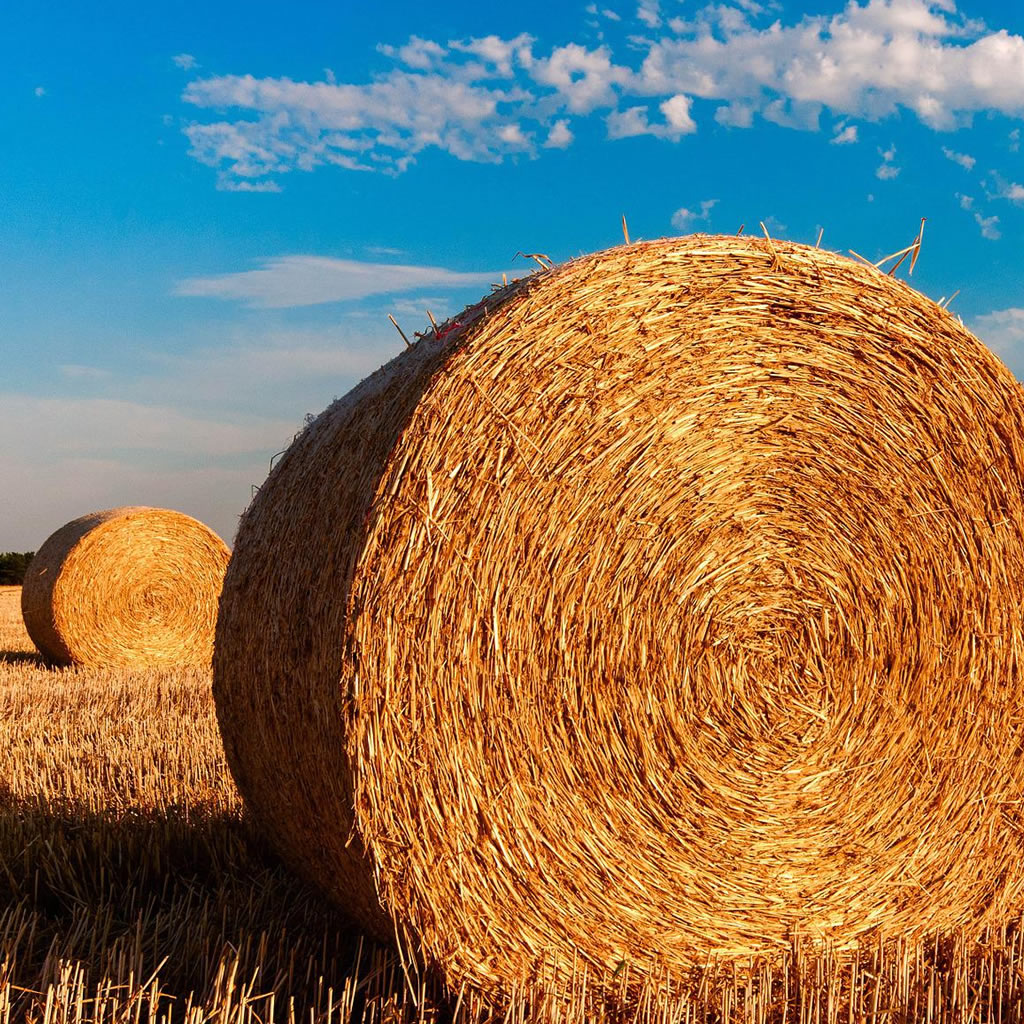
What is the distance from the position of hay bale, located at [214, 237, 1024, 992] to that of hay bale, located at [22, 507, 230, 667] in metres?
7.67

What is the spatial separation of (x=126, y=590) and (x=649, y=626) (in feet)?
30.4

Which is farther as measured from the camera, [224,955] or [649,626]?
[224,955]

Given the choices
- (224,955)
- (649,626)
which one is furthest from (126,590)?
(649,626)

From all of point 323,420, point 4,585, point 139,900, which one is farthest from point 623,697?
point 4,585

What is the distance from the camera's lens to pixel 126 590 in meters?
11.6

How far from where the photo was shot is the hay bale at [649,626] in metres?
3.31

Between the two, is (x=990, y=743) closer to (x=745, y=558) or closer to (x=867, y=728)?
(x=867, y=728)

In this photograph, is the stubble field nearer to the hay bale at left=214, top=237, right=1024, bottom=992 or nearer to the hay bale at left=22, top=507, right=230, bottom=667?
the hay bale at left=214, top=237, right=1024, bottom=992

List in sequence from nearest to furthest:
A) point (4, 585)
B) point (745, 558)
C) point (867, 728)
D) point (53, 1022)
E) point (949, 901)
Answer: point (53, 1022) < point (745, 558) < point (867, 728) < point (949, 901) < point (4, 585)

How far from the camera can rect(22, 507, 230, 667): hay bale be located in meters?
11.4

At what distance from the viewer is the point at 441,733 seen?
3311 mm

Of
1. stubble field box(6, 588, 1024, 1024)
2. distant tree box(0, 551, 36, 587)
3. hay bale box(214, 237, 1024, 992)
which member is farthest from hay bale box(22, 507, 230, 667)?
distant tree box(0, 551, 36, 587)

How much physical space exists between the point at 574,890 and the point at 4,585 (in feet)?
106

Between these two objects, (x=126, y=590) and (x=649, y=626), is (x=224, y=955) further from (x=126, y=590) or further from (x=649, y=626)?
(x=126, y=590)
